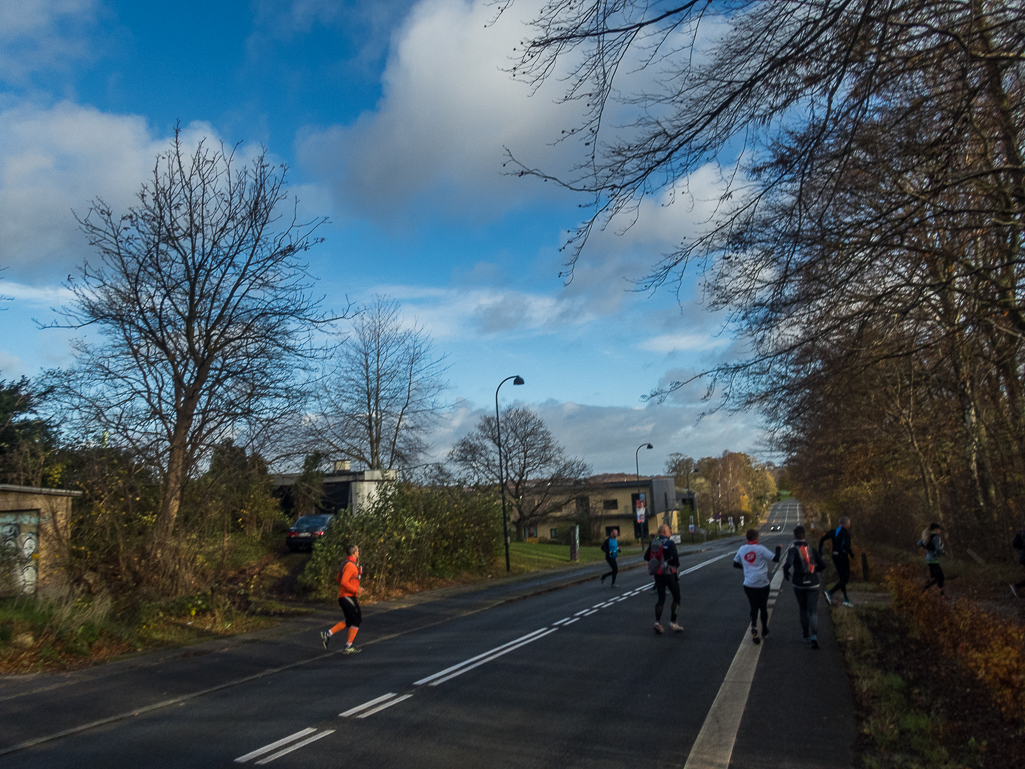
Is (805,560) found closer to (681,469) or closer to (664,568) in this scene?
(664,568)

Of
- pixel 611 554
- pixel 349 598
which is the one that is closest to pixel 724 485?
pixel 611 554

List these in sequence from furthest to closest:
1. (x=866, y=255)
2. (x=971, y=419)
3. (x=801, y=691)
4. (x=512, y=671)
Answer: (x=971, y=419)
(x=512, y=671)
(x=866, y=255)
(x=801, y=691)

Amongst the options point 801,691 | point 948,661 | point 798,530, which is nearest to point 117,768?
point 801,691

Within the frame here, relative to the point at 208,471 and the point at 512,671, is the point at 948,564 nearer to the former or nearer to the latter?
the point at 512,671

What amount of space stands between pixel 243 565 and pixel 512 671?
1108cm

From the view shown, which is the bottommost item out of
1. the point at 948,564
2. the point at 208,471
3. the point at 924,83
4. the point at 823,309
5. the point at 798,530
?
the point at 948,564

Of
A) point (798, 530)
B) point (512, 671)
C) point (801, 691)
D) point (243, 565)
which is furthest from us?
point (243, 565)

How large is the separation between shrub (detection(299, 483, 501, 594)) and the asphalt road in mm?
6414

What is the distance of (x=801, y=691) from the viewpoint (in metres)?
7.73

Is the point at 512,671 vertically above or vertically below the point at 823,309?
below

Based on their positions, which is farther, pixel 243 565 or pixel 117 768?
pixel 243 565

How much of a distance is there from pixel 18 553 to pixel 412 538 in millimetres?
10872

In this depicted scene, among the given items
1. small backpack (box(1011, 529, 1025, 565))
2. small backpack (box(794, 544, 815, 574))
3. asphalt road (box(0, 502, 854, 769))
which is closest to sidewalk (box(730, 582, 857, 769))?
asphalt road (box(0, 502, 854, 769))

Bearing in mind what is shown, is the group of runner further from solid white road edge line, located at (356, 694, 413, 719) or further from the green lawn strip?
solid white road edge line, located at (356, 694, 413, 719)
